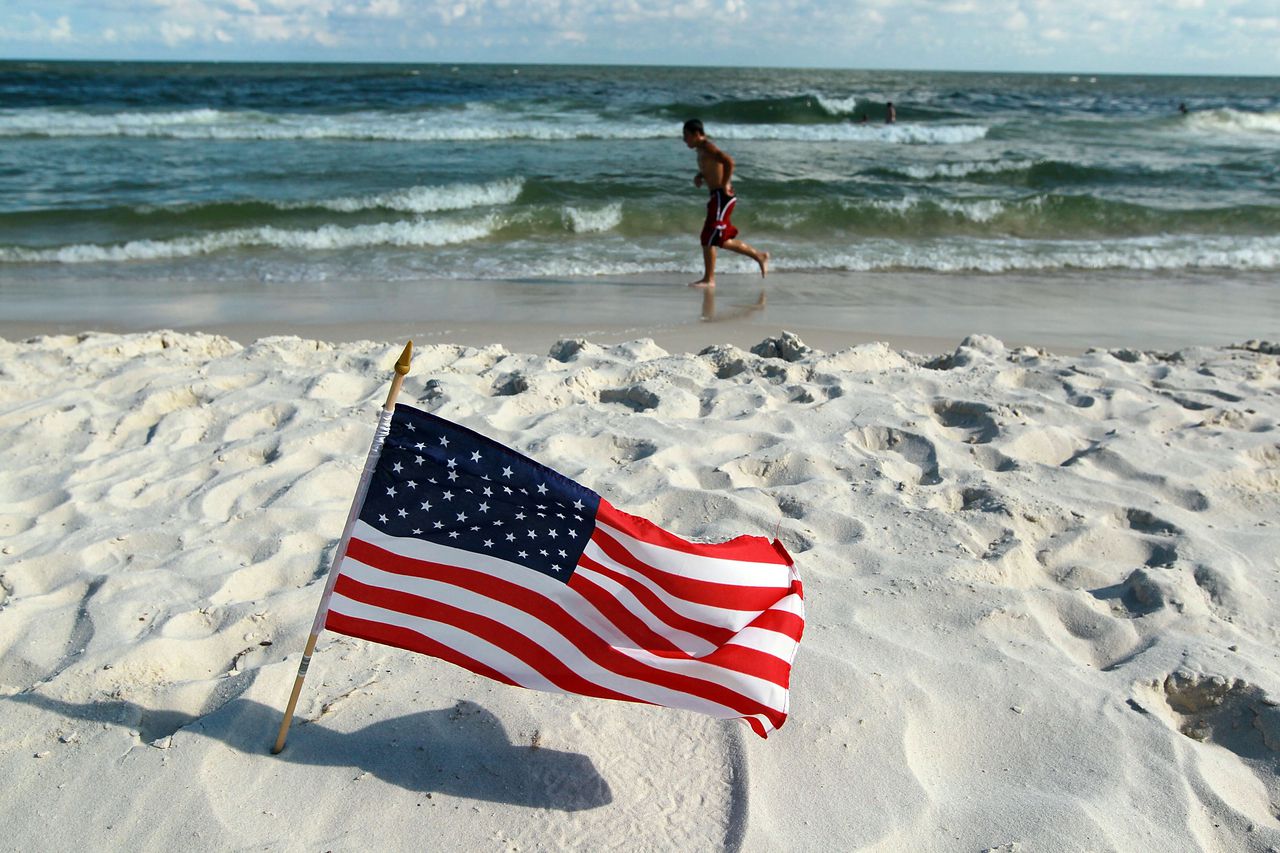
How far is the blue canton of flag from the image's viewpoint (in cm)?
237

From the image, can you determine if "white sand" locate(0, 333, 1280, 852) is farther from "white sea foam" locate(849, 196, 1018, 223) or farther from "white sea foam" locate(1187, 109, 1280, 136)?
"white sea foam" locate(1187, 109, 1280, 136)

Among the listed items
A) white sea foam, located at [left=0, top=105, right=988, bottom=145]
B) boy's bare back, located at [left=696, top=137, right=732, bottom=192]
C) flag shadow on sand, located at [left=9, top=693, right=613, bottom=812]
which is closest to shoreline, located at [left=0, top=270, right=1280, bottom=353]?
boy's bare back, located at [left=696, top=137, right=732, bottom=192]

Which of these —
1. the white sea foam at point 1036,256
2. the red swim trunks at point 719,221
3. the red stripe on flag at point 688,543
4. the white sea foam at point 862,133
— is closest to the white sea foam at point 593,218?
the white sea foam at point 1036,256

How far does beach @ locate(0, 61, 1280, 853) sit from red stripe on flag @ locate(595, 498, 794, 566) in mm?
475

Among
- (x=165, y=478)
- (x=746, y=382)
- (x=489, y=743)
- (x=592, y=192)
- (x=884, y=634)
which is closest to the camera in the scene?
(x=489, y=743)

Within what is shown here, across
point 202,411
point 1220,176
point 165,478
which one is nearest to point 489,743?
point 165,478

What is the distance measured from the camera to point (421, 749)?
102 inches

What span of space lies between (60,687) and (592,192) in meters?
11.9

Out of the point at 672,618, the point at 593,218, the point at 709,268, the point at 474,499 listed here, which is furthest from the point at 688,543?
the point at 593,218

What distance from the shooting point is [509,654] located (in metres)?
2.40

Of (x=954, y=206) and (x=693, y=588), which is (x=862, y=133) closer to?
(x=954, y=206)

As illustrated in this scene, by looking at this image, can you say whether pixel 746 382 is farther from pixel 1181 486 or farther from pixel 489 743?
pixel 489 743

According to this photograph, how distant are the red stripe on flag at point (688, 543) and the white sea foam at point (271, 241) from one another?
911cm

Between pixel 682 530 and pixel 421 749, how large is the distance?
4.98ft
